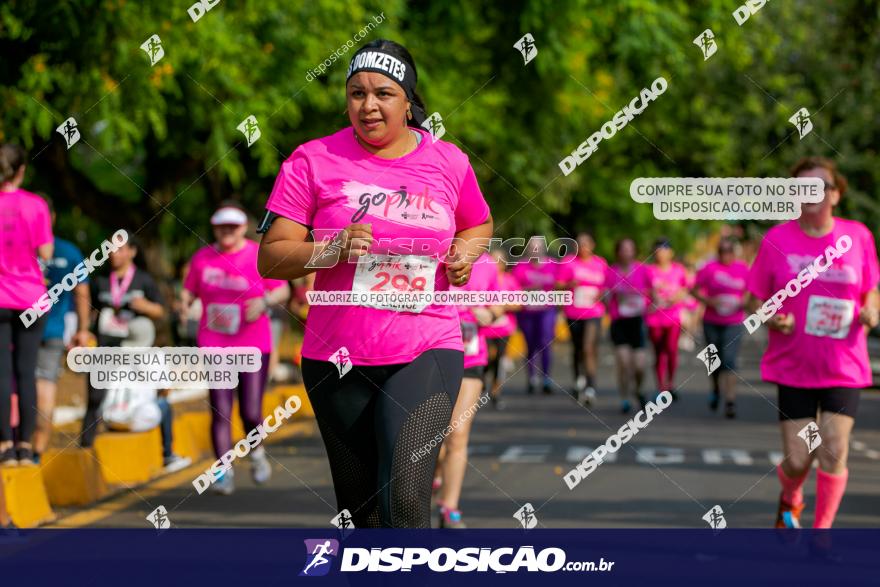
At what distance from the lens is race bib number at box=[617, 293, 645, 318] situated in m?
17.4

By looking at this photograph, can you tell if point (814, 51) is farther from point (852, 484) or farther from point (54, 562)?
point (54, 562)

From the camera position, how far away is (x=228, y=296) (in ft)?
34.2

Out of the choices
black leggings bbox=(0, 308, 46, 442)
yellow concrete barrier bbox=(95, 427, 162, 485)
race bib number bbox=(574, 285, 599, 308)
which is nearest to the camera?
black leggings bbox=(0, 308, 46, 442)

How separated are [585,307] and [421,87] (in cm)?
319

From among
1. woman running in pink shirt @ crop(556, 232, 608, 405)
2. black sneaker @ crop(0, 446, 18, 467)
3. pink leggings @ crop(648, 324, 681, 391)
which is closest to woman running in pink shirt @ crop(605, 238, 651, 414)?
pink leggings @ crop(648, 324, 681, 391)

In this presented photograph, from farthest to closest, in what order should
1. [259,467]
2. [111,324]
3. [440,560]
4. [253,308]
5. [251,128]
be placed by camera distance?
1. [251,128]
2. [111,324]
3. [259,467]
4. [253,308]
5. [440,560]

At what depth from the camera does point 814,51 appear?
1136 inches

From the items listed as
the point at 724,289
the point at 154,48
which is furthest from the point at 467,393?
the point at 724,289

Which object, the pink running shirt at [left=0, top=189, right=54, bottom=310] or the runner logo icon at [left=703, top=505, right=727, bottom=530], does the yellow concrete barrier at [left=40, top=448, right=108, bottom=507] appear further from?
the runner logo icon at [left=703, top=505, right=727, bottom=530]

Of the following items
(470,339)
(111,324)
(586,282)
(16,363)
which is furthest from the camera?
(586,282)

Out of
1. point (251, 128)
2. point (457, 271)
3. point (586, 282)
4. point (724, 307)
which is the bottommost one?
point (457, 271)

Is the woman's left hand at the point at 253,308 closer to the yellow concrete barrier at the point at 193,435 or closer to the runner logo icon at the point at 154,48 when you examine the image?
the yellow concrete barrier at the point at 193,435

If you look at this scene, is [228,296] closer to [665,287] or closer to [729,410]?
[729,410]

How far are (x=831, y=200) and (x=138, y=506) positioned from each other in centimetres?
466
